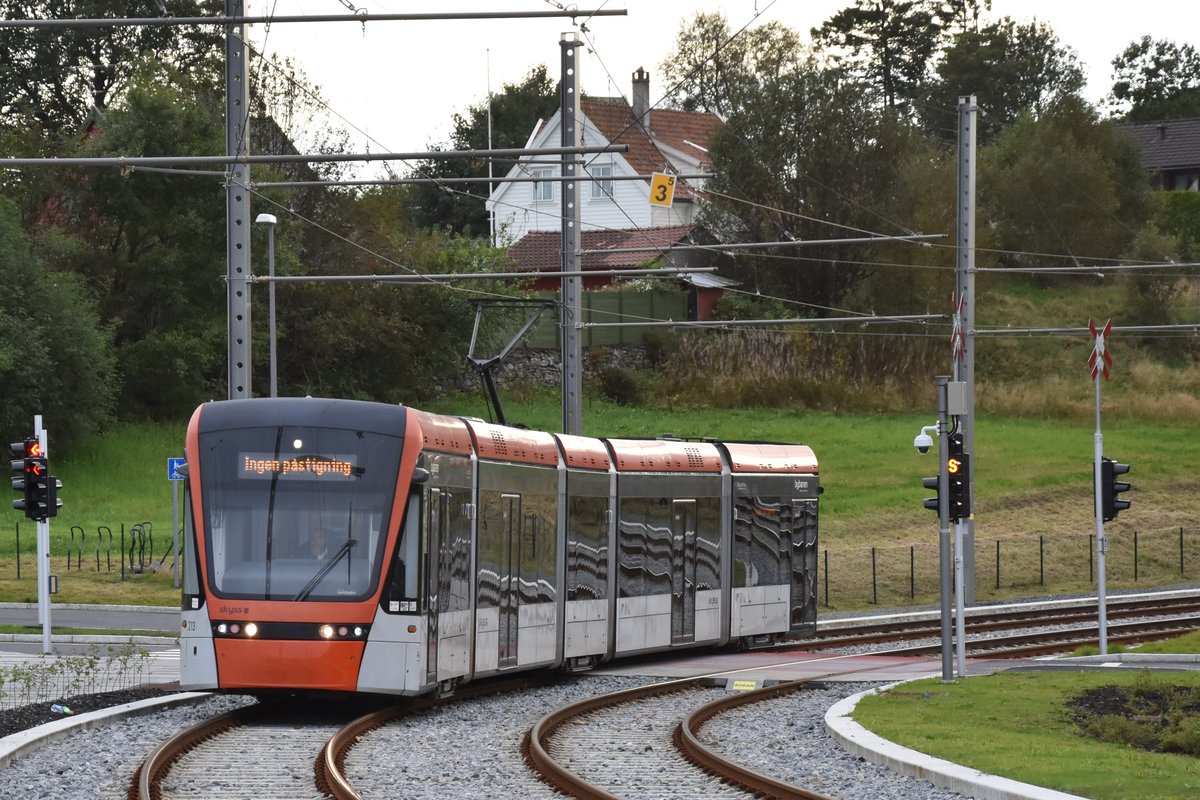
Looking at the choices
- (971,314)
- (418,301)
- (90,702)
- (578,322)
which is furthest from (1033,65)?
(90,702)

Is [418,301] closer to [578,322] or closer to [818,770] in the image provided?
[578,322]

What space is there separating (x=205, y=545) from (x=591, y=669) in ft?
26.2

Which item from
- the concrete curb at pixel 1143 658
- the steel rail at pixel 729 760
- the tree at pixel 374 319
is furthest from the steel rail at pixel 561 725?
the tree at pixel 374 319

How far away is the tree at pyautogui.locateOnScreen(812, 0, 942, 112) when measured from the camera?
332 ft

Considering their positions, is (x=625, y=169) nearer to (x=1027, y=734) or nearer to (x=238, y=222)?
(x=238, y=222)

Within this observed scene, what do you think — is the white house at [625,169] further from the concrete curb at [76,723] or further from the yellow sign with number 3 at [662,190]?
the concrete curb at [76,723]

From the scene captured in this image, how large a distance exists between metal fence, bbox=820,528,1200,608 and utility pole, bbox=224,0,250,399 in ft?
63.5

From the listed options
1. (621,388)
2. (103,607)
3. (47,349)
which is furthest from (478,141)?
(103,607)

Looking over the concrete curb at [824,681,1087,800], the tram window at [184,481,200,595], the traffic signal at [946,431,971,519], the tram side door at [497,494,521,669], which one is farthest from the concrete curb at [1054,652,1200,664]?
the tram window at [184,481,200,595]

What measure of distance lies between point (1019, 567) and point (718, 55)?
160ft

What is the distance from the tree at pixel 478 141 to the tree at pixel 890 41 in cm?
1709

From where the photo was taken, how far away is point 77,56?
72938 millimetres

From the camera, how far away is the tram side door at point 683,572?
80.2 ft

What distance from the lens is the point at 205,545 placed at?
1680 centimetres
